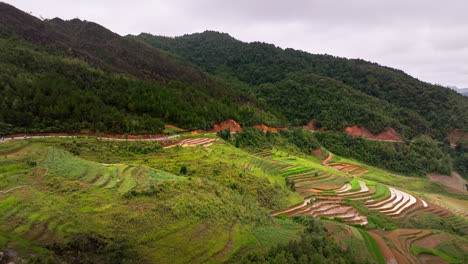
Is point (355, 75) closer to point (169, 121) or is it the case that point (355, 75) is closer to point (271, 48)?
Answer: point (271, 48)

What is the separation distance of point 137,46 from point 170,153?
6331cm

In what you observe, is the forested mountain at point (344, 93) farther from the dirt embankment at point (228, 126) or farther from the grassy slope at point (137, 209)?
the grassy slope at point (137, 209)

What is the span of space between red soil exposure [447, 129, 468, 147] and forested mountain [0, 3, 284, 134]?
49.6 m

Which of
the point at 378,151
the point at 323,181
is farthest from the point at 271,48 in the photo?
the point at 323,181

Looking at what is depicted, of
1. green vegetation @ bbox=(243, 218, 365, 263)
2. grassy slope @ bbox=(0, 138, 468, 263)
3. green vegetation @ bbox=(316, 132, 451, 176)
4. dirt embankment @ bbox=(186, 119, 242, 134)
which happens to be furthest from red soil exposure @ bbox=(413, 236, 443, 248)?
green vegetation @ bbox=(316, 132, 451, 176)

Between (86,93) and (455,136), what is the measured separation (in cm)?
9117

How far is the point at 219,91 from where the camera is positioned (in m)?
62.8

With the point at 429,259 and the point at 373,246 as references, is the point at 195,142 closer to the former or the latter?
the point at 373,246

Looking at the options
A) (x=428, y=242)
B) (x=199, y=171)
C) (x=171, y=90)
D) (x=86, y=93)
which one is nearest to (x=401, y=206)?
(x=428, y=242)

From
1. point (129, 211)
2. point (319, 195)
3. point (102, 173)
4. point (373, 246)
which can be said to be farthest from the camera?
point (319, 195)

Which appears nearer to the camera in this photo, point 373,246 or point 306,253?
point 306,253

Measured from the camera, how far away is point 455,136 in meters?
62.5

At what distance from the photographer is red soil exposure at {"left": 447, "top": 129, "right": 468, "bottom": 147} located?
6106 centimetres

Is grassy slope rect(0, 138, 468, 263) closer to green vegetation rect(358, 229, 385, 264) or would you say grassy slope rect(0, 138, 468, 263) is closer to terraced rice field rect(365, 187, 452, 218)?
green vegetation rect(358, 229, 385, 264)
